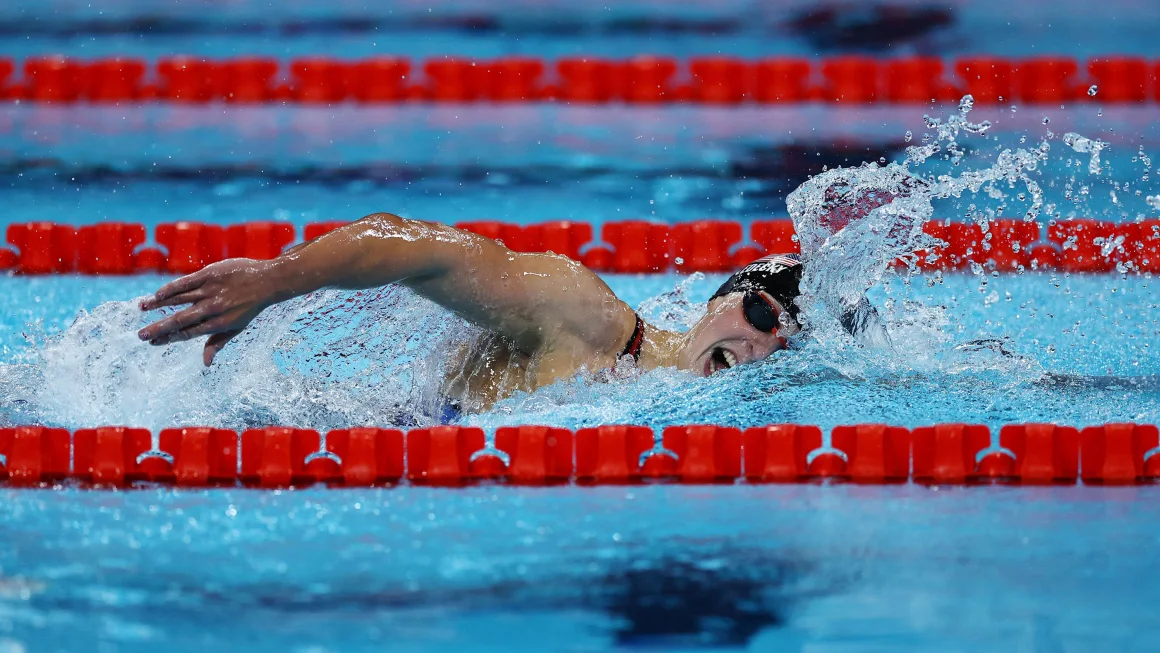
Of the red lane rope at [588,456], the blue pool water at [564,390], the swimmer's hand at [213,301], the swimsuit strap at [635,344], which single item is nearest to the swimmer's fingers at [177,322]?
the swimmer's hand at [213,301]

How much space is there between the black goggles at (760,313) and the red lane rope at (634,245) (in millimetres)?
1696

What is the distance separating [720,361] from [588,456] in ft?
1.49

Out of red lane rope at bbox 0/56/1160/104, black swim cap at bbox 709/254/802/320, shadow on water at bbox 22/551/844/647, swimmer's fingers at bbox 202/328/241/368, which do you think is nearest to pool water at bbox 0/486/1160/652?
shadow on water at bbox 22/551/844/647

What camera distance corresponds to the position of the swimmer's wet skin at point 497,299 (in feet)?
6.54

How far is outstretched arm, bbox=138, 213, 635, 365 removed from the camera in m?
1.97

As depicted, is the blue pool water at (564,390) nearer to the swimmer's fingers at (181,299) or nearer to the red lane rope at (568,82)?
the red lane rope at (568,82)

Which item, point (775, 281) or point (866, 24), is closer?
point (775, 281)

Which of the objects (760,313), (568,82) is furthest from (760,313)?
(568,82)

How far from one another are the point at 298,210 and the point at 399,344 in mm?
2236

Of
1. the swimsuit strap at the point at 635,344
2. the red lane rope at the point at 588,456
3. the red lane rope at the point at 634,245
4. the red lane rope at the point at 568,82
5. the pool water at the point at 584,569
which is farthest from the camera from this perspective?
the red lane rope at the point at 568,82

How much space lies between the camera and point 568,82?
16.8ft

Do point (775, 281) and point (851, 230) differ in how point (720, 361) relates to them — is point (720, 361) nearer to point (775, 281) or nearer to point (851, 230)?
point (775, 281)

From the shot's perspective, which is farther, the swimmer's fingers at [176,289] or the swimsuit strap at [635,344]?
the swimsuit strap at [635,344]

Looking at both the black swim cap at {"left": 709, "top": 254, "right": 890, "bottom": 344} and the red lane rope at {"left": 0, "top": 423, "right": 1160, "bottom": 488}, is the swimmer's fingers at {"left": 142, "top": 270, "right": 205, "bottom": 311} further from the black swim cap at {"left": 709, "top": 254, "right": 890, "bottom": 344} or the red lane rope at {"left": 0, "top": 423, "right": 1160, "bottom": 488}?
the black swim cap at {"left": 709, "top": 254, "right": 890, "bottom": 344}
